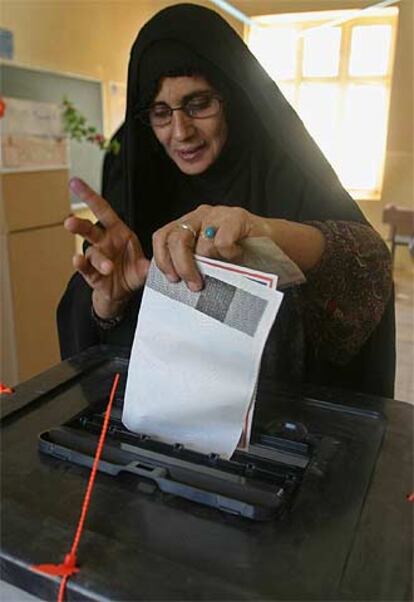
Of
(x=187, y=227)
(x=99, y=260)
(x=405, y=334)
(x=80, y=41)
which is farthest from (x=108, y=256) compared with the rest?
(x=405, y=334)

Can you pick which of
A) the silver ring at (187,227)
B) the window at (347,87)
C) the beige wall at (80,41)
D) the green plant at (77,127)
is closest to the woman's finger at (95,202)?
the silver ring at (187,227)

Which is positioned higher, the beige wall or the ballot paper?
the beige wall

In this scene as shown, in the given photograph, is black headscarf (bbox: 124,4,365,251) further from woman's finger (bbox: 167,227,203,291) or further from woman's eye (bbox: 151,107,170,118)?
woman's finger (bbox: 167,227,203,291)

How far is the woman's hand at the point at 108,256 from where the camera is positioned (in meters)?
0.63

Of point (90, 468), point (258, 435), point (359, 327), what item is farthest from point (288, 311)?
→ point (90, 468)

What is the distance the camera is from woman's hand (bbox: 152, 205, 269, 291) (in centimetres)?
43

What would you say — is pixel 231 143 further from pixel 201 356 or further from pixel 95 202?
pixel 201 356

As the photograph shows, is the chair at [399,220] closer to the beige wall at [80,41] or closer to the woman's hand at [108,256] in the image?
the beige wall at [80,41]

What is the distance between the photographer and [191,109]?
82 cm

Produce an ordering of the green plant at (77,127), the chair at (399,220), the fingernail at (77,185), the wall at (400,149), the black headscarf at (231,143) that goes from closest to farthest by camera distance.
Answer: the fingernail at (77,185)
the black headscarf at (231,143)
the green plant at (77,127)
the wall at (400,149)
the chair at (399,220)

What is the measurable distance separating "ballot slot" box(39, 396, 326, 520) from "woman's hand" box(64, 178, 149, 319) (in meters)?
0.23

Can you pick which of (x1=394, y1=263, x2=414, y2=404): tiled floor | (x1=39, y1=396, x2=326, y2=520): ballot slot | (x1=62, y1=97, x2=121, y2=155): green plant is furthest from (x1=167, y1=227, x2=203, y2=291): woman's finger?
(x1=62, y1=97, x2=121, y2=155): green plant

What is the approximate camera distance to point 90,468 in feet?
1.29

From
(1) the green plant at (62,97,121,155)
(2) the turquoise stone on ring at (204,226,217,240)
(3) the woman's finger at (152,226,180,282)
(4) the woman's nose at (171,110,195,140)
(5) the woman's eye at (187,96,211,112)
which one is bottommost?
(3) the woman's finger at (152,226,180,282)
